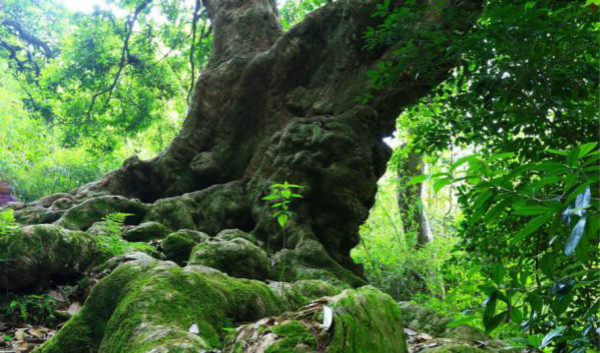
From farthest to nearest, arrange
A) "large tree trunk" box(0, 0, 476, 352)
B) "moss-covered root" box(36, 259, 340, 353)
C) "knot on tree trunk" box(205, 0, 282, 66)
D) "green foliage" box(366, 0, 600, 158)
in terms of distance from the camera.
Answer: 1. "knot on tree trunk" box(205, 0, 282, 66)
2. "large tree trunk" box(0, 0, 476, 352)
3. "green foliage" box(366, 0, 600, 158)
4. "moss-covered root" box(36, 259, 340, 353)

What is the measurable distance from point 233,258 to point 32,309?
1.58 meters

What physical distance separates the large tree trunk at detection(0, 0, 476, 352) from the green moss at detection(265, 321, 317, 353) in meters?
1.99

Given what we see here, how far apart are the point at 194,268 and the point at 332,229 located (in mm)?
3148

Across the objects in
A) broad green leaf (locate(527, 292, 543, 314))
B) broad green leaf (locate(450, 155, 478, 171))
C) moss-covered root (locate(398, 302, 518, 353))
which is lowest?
moss-covered root (locate(398, 302, 518, 353))

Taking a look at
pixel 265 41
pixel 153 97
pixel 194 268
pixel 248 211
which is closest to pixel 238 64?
pixel 265 41

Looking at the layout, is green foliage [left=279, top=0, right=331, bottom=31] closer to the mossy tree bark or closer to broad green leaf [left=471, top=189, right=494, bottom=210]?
the mossy tree bark

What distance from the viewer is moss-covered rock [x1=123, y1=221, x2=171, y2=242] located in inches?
A: 187

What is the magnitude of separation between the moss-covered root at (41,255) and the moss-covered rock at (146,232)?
71 cm

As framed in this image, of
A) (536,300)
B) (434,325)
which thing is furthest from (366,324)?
(434,325)

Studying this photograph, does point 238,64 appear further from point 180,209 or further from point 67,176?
point 67,176

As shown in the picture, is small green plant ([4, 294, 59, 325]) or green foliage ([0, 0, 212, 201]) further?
green foliage ([0, 0, 212, 201])

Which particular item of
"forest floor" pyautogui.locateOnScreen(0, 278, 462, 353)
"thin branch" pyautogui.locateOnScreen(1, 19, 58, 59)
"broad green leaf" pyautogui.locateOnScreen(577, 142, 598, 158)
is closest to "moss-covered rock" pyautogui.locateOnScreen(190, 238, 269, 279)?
"forest floor" pyautogui.locateOnScreen(0, 278, 462, 353)

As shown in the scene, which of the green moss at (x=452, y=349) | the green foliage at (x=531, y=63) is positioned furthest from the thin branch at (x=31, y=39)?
the green moss at (x=452, y=349)

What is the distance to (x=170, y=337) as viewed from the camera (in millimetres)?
1969
